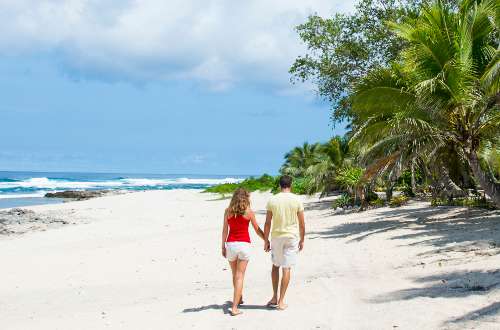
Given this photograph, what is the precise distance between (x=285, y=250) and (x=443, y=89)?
754cm

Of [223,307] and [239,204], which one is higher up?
[239,204]

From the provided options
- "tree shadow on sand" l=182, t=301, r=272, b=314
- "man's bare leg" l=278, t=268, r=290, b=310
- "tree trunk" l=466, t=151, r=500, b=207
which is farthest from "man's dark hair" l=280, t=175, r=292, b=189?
"tree trunk" l=466, t=151, r=500, b=207

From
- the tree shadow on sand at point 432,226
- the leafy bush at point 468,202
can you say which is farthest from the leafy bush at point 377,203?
the tree shadow on sand at point 432,226

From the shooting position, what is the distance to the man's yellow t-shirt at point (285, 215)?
7016 millimetres

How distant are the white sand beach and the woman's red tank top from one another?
993mm

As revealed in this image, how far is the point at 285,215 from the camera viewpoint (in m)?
7.03

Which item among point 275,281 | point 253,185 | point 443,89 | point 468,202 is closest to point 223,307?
point 275,281

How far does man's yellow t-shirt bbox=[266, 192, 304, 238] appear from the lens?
7.02m

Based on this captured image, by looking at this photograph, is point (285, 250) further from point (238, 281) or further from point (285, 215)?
point (238, 281)

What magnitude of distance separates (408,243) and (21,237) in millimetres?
13448

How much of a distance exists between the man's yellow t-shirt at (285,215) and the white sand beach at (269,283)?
1051 mm

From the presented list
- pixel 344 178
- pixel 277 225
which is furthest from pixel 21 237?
pixel 277 225

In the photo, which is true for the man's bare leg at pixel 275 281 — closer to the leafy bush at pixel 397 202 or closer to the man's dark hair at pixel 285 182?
the man's dark hair at pixel 285 182

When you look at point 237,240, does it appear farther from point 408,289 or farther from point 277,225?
point 408,289
